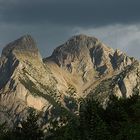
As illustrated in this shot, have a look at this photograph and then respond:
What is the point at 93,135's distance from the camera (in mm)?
86500

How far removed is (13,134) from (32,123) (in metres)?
4.89

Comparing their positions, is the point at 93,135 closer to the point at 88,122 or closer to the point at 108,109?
the point at 88,122

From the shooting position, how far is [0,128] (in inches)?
4633

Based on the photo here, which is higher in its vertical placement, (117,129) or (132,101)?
(132,101)

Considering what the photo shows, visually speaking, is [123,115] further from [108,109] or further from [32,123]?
[32,123]

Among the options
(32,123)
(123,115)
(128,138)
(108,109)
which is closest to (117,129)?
(123,115)

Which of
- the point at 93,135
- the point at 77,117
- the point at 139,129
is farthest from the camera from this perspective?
the point at 77,117

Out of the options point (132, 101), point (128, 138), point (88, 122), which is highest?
point (132, 101)

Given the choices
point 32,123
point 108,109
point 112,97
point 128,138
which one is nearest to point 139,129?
point 128,138

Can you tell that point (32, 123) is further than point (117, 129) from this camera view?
Yes

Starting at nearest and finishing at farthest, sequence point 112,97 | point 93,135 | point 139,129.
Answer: point 139,129, point 93,135, point 112,97

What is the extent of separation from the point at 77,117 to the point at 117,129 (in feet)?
25.7

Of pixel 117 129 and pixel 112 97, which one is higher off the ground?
pixel 112 97

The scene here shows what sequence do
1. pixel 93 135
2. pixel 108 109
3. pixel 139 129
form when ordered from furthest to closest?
pixel 108 109, pixel 93 135, pixel 139 129
